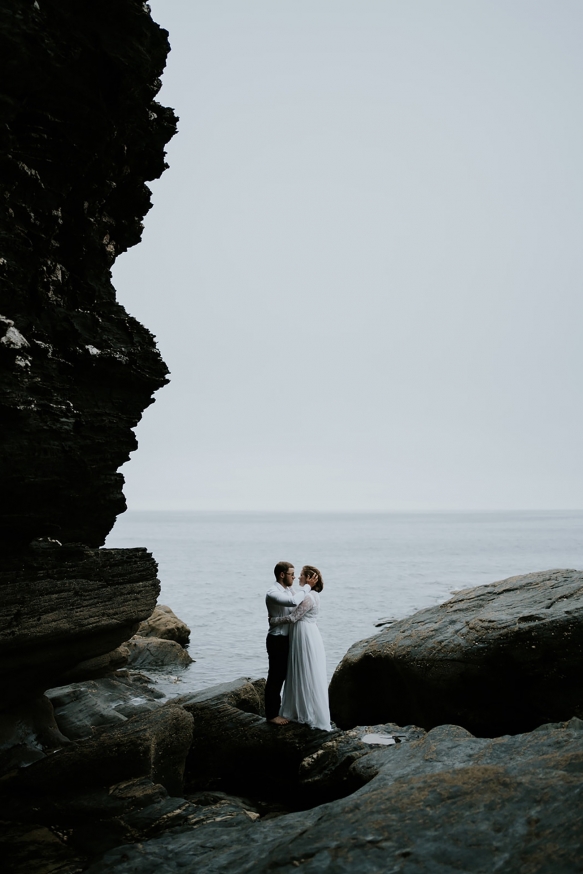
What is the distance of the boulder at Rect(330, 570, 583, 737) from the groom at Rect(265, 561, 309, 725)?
192 cm

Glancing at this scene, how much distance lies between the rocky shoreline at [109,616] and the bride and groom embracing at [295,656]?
45 centimetres

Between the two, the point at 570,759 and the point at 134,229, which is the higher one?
the point at 134,229

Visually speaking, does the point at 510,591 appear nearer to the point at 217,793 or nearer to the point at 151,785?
the point at 217,793

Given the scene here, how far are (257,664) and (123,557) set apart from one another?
14939mm

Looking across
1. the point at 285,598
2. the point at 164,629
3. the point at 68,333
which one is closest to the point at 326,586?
the point at 164,629

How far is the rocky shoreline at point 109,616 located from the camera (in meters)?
7.90

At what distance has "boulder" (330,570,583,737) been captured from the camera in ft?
32.7

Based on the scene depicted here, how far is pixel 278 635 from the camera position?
36.4ft

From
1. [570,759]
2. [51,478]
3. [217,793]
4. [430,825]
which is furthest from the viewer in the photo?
[51,478]

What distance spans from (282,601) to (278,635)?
2.19ft

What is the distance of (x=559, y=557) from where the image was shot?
74.0 m

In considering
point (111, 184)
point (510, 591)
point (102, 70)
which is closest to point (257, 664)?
point (510, 591)

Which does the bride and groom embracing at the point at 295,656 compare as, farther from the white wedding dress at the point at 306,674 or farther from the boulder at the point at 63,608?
the boulder at the point at 63,608

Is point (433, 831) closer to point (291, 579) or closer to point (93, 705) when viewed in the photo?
point (291, 579)
